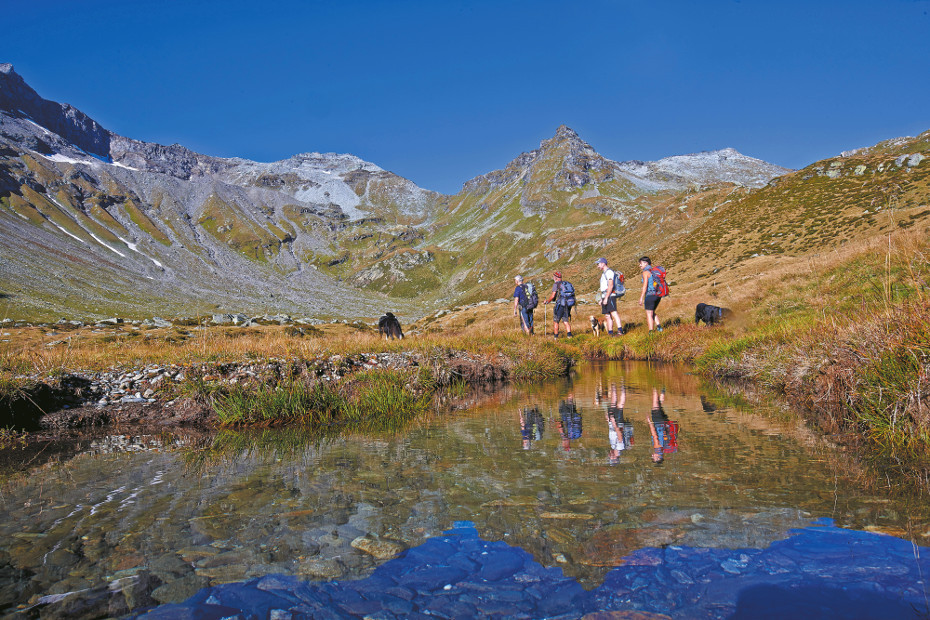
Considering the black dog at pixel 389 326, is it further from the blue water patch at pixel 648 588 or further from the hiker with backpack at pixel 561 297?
the blue water patch at pixel 648 588

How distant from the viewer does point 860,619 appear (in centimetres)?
255

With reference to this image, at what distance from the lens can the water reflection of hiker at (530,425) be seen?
705 centimetres

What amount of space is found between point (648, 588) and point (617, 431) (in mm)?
4322

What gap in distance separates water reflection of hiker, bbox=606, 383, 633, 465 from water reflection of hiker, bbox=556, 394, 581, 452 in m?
0.50

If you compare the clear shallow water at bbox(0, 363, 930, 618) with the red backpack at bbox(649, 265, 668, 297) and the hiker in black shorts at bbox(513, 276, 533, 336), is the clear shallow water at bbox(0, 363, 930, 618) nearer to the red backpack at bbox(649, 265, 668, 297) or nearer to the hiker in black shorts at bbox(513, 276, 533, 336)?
the red backpack at bbox(649, 265, 668, 297)

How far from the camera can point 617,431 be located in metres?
7.19

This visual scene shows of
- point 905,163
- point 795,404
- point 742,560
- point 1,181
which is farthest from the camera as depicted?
point 1,181

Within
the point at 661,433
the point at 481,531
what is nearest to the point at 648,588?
the point at 481,531

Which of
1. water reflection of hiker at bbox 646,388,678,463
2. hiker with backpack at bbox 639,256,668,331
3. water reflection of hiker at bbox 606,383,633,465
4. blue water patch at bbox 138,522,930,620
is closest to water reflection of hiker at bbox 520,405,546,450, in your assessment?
water reflection of hiker at bbox 606,383,633,465

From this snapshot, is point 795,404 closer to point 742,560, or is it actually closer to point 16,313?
point 742,560

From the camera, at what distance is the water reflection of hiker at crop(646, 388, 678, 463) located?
588 cm

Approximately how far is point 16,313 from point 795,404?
109 metres

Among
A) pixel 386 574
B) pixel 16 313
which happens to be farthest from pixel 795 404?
pixel 16 313

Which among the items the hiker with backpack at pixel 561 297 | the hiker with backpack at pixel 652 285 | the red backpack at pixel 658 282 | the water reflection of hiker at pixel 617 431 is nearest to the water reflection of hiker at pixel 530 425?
the water reflection of hiker at pixel 617 431
